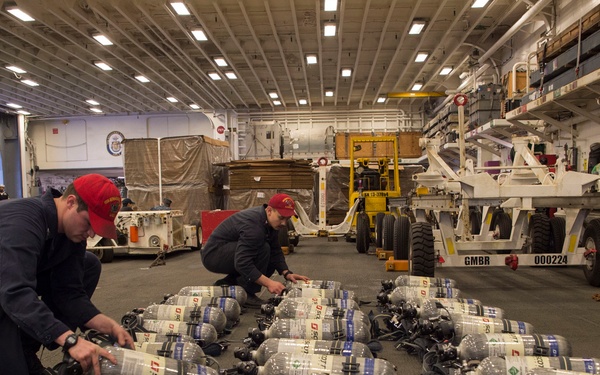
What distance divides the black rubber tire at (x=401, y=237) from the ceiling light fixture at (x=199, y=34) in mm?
7441

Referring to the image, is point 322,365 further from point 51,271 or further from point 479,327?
point 51,271

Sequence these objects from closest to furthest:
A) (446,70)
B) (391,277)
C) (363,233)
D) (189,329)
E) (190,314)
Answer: (189,329), (190,314), (391,277), (363,233), (446,70)

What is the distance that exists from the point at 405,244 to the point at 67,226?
6160mm

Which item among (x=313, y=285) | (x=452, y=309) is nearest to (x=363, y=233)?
(x=313, y=285)

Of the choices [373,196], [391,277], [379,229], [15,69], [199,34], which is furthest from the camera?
[15,69]

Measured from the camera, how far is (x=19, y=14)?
391 inches

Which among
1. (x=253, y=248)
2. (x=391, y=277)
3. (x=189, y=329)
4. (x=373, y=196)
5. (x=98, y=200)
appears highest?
(x=98, y=200)

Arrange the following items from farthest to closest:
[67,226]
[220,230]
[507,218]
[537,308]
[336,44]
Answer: [336,44], [507,218], [220,230], [537,308], [67,226]

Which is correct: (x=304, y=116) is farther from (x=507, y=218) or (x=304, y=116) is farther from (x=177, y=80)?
(x=507, y=218)

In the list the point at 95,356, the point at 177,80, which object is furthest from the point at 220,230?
the point at 177,80

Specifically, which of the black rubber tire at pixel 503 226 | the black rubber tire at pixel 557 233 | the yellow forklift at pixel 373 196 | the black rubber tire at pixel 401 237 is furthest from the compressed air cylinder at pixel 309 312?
the black rubber tire at pixel 503 226

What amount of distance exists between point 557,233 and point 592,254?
1393 mm

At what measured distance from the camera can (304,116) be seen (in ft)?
71.5

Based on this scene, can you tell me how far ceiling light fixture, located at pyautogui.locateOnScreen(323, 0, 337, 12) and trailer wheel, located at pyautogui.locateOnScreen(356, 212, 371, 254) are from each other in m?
4.79
